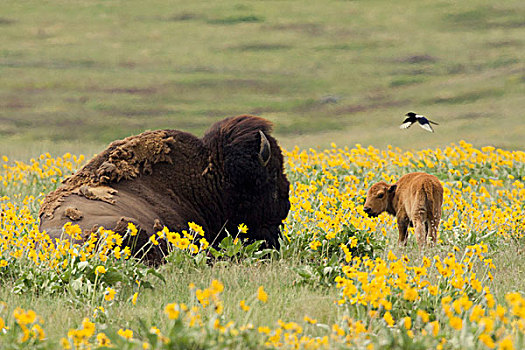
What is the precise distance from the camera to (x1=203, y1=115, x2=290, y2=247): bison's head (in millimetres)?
6723

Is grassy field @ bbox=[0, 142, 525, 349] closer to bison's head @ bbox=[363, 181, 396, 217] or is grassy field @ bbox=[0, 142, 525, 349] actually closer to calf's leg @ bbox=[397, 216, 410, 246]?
calf's leg @ bbox=[397, 216, 410, 246]

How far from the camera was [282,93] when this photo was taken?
33469 millimetres

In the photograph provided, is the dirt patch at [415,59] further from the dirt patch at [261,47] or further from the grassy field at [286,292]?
the grassy field at [286,292]

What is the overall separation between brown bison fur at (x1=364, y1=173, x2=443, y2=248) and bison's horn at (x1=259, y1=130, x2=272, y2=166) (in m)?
1.50

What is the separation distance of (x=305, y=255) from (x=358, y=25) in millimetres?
38101

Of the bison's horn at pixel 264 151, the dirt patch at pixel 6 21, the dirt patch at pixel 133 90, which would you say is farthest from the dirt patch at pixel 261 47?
the bison's horn at pixel 264 151

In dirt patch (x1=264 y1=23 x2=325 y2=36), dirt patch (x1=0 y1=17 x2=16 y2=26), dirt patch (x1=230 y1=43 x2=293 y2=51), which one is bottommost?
dirt patch (x1=230 y1=43 x2=293 y2=51)

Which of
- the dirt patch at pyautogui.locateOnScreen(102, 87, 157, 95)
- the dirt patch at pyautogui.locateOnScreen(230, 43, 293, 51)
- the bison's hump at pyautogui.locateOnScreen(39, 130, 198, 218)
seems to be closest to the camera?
the bison's hump at pyautogui.locateOnScreen(39, 130, 198, 218)

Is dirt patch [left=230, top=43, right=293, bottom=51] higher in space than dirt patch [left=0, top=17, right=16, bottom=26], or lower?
A: lower

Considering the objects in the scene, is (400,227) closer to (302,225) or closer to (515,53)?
(302,225)

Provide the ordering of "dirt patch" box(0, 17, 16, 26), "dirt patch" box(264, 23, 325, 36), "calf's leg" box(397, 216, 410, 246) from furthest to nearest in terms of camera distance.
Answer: "dirt patch" box(264, 23, 325, 36), "dirt patch" box(0, 17, 16, 26), "calf's leg" box(397, 216, 410, 246)

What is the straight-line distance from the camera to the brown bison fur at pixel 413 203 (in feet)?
23.4

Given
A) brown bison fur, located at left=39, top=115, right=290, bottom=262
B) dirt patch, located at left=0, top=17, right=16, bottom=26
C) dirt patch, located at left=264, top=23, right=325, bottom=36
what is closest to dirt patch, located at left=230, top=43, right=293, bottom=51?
dirt patch, located at left=264, top=23, right=325, bottom=36

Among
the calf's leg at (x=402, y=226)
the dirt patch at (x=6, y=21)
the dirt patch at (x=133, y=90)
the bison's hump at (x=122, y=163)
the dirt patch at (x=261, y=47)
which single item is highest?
the dirt patch at (x=6, y=21)
